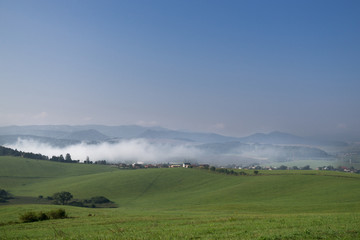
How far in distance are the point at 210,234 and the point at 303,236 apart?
200 inches

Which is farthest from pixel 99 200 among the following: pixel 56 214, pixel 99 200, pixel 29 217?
pixel 29 217

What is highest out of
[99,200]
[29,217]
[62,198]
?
[29,217]

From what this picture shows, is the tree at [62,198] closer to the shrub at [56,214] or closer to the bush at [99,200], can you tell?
the bush at [99,200]

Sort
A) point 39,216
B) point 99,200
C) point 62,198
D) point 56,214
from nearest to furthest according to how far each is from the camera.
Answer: point 39,216 < point 56,214 < point 62,198 < point 99,200

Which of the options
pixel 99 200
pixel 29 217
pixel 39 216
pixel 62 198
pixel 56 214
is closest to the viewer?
pixel 29 217

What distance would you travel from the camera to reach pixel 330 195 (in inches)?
2936

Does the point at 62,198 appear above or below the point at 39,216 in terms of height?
below

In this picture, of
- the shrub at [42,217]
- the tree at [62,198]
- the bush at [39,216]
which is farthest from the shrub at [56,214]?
the tree at [62,198]

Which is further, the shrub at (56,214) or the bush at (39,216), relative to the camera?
the shrub at (56,214)

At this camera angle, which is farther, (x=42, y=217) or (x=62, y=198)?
(x=62, y=198)

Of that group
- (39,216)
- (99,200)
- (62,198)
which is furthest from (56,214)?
(99,200)

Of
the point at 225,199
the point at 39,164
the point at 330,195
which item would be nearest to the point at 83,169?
the point at 39,164

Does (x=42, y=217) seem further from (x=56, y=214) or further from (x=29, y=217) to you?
(x=56, y=214)

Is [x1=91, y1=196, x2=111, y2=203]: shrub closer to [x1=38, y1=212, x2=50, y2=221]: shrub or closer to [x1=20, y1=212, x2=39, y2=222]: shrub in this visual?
[x1=38, y1=212, x2=50, y2=221]: shrub
